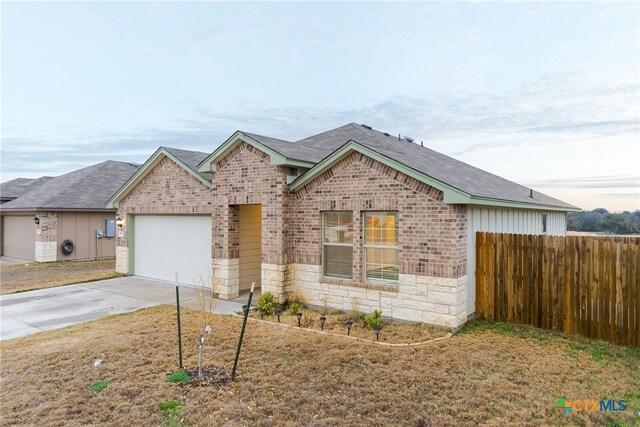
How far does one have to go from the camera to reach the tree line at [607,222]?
1702 inches

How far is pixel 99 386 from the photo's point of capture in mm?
5387

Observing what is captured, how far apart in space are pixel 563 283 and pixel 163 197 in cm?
A: 1298

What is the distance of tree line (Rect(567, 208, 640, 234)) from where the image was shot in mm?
43219

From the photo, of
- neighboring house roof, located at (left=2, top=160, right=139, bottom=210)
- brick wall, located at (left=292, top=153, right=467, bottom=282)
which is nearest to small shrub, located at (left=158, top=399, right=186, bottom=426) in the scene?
brick wall, located at (left=292, top=153, right=467, bottom=282)

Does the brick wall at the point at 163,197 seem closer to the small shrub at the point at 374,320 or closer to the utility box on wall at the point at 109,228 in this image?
the small shrub at the point at 374,320

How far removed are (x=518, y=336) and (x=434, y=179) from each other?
3.63 m

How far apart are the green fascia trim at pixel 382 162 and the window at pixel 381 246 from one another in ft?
3.81

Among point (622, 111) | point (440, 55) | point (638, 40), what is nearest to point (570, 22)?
point (638, 40)

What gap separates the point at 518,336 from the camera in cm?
750

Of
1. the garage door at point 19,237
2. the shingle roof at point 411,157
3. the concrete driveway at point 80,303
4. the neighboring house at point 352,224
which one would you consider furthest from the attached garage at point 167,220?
the garage door at point 19,237

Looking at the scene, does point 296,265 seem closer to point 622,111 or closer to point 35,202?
point 622,111

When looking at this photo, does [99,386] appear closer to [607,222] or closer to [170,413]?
[170,413]

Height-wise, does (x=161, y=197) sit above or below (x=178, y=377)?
above

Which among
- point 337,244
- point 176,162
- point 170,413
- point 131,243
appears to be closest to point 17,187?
point 131,243
